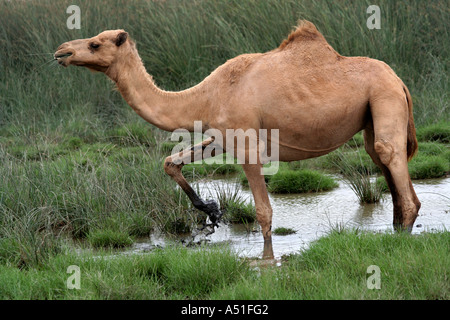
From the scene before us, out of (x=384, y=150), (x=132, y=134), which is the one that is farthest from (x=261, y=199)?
(x=132, y=134)

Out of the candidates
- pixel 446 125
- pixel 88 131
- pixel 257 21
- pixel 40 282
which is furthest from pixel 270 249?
pixel 257 21

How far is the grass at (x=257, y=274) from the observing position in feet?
16.5

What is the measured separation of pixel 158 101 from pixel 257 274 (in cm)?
213

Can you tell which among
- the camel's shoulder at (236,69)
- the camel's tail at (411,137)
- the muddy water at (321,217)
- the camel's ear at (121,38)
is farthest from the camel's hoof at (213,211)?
the camel's tail at (411,137)

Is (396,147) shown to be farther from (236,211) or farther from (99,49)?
(99,49)

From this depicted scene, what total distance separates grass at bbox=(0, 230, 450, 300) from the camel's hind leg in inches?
18.8

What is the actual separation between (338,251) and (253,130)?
4.80 ft

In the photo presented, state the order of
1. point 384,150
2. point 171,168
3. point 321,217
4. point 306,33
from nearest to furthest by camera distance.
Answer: point 384,150 < point 306,33 < point 171,168 < point 321,217

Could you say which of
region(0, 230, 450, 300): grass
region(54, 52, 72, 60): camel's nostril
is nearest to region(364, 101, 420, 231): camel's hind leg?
region(0, 230, 450, 300): grass

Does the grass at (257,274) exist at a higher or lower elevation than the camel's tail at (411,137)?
lower

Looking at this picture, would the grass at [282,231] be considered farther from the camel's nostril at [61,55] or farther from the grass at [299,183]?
the camel's nostril at [61,55]

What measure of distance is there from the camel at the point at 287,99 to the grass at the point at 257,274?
2.58 ft

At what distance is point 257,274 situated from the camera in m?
5.71

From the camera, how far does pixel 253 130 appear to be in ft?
21.6
